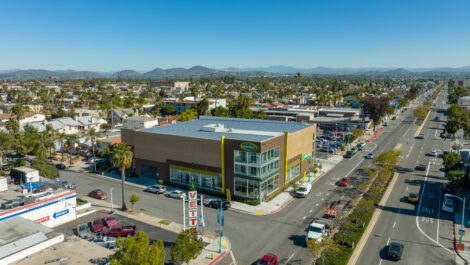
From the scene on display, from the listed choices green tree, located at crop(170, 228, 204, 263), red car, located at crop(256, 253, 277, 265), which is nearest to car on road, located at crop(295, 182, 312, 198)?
red car, located at crop(256, 253, 277, 265)

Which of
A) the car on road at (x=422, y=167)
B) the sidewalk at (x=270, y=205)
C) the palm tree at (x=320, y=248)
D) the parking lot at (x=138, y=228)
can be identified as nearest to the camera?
the palm tree at (x=320, y=248)

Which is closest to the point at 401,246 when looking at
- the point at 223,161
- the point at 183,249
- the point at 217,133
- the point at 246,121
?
the point at 183,249

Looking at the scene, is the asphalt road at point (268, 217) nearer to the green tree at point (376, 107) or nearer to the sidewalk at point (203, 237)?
the sidewalk at point (203, 237)

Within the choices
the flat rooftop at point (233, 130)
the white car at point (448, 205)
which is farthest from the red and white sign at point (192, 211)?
the white car at point (448, 205)

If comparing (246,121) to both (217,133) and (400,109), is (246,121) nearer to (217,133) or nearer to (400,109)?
(217,133)

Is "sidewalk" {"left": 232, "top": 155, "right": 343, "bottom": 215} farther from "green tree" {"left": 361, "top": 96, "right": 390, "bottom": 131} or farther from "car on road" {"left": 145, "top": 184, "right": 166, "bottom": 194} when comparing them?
"green tree" {"left": 361, "top": 96, "right": 390, "bottom": 131}

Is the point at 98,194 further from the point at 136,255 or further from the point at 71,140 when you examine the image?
the point at 71,140

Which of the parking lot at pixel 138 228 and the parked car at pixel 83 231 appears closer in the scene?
the parking lot at pixel 138 228
